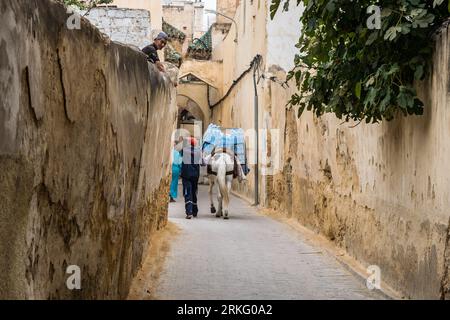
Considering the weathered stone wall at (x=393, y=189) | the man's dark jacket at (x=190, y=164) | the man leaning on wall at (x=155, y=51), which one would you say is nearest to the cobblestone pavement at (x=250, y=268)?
the weathered stone wall at (x=393, y=189)

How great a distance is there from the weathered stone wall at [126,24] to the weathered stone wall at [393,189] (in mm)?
3894

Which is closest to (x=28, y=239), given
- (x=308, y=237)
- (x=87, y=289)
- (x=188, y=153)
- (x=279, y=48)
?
(x=87, y=289)

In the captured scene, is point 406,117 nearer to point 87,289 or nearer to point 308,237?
point 87,289

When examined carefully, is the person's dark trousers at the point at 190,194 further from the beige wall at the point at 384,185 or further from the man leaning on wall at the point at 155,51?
the man leaning on wall at the point at 155,51

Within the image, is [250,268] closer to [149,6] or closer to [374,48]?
[374,48]

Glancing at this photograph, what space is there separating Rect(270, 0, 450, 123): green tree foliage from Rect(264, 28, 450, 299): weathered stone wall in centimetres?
18

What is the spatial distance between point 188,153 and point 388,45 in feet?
Answer: 29.7

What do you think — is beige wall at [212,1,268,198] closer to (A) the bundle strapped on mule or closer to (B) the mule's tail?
(A) the bundle strapped on mule

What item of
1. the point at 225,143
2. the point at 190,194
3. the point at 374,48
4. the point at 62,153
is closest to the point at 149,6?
the point at 225,143

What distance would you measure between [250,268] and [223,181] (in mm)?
6204

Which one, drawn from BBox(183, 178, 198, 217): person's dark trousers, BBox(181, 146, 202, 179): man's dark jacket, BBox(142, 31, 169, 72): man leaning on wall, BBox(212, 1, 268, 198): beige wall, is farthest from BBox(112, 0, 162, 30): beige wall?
BBox(142, 31, 169, 72): man leaning on wall

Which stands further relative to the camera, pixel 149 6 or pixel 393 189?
pixel 149 6

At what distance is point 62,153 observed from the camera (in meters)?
3.34

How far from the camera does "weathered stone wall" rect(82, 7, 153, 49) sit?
13.4m
